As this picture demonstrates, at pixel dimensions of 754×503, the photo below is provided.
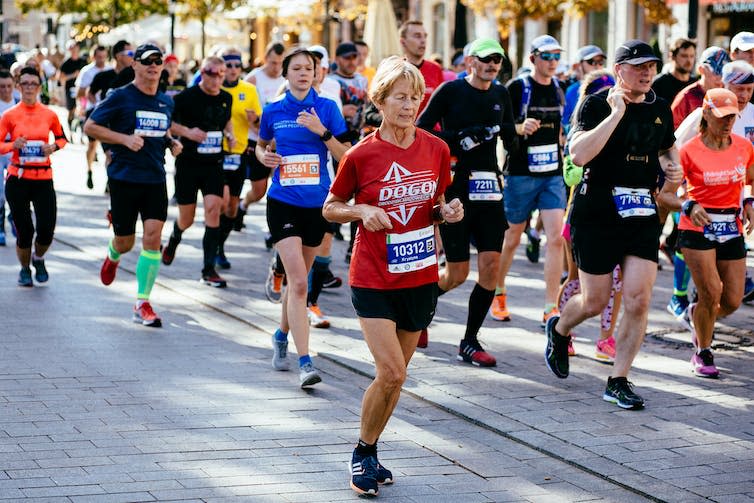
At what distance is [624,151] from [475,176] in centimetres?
147

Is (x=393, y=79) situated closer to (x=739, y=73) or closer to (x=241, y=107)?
(x=739, y=73)

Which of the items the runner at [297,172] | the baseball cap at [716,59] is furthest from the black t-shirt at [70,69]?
the runner at [297,172]

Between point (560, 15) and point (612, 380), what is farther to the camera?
point (560, 15)

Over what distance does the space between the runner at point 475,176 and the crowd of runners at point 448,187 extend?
0.01 meters

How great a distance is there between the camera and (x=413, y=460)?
20.5ft

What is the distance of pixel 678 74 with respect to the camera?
11.5 m

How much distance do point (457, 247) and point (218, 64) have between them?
12.2 ft

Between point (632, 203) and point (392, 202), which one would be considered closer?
point (392, 202)

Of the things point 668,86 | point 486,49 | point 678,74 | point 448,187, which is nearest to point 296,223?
point 448,187

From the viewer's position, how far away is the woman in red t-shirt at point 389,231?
5.66 m

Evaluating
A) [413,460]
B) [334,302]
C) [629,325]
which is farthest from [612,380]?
[334,302]

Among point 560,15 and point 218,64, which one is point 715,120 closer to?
point 218,64

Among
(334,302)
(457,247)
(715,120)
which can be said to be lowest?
(334,302)

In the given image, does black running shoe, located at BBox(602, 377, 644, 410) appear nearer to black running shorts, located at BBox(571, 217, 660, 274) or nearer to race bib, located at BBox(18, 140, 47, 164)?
black running shorts, located at BBox(571, 217, 660, 274)
